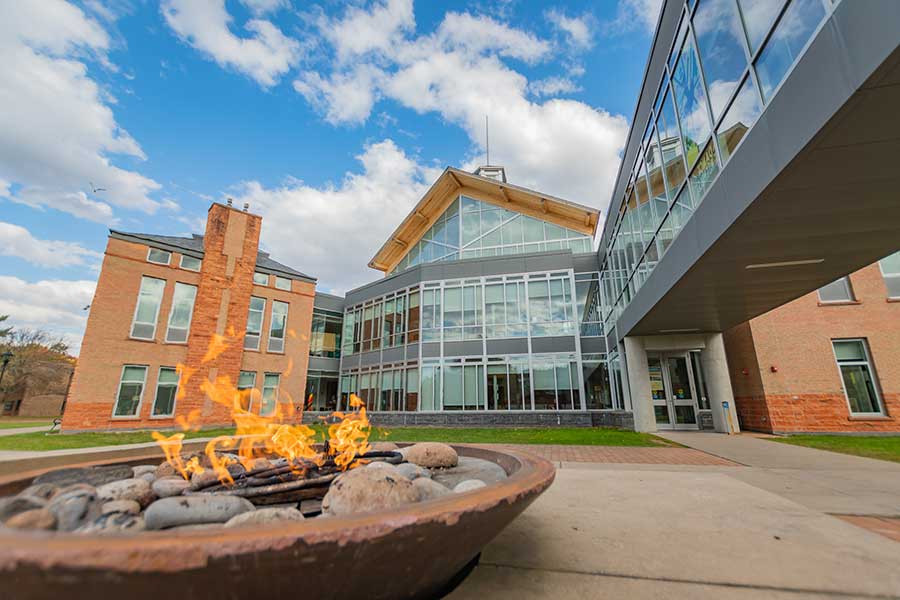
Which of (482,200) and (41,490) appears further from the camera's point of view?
(482,200)

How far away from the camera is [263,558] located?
3.53 ft

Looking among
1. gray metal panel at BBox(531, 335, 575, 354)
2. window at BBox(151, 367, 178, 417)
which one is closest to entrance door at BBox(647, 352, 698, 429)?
Answer: gray metal panel at BBox(531, 335, 575, 354)

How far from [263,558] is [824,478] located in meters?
7.20

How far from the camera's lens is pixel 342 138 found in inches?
882

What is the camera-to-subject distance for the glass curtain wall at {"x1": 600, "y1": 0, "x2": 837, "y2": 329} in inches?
152

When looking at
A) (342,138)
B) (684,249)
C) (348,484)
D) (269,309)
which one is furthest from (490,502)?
(342,138)

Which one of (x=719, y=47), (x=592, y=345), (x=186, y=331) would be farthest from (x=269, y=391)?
(x=719, y=47)

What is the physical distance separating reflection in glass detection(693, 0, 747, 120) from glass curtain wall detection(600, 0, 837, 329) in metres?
0.01

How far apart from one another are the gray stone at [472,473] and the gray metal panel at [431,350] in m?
14.6

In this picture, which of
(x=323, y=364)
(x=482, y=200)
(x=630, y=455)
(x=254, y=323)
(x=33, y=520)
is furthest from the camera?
(x=323, y=364)

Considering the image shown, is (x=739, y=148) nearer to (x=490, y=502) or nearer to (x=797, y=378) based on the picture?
(x=490, y=502)

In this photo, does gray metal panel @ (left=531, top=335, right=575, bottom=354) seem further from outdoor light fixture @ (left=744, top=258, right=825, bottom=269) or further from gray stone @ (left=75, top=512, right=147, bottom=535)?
gray stone @ (left=75, top=512, right=147, bottom=535)

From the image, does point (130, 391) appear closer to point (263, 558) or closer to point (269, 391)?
point (269, 391)

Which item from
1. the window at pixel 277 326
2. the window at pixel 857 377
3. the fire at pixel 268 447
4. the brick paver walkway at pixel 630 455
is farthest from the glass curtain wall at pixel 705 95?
the window at pixel 277 326
